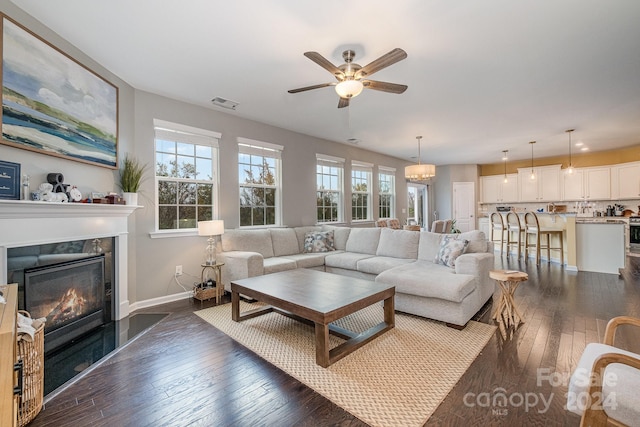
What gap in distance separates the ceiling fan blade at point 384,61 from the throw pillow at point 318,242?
2943 mm

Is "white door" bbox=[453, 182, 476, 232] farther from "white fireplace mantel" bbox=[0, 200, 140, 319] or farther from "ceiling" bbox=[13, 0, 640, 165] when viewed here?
"white fireplace mantel" bbox=[0, 200, 140, 319]

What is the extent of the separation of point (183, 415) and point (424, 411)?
140cm

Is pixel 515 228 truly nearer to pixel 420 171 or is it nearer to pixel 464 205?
pixel 464 205

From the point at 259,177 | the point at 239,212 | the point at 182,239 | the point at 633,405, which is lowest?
the point at 633,405

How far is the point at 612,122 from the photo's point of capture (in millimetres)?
4930

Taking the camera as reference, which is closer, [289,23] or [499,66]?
[289,23]

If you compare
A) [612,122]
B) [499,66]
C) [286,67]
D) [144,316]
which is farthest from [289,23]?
[612,122]

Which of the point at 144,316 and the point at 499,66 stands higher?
the point at 499,66

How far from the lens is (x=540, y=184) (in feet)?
27.2

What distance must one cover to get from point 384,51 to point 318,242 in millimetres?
3096

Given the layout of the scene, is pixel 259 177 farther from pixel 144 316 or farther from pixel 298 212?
pixel 144 316

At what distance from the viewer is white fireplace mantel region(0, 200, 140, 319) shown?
2070mm

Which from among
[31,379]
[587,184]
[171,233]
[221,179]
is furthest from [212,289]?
[587,184]

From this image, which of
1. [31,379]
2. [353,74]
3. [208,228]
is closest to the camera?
[31,379]
